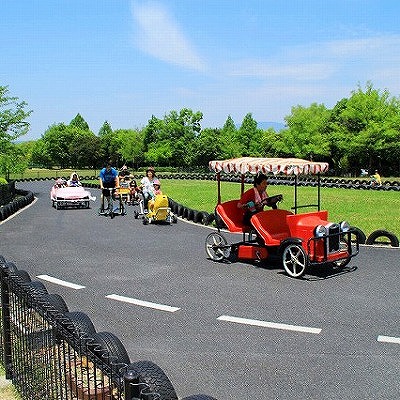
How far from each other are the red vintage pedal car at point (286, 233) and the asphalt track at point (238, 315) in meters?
0.34

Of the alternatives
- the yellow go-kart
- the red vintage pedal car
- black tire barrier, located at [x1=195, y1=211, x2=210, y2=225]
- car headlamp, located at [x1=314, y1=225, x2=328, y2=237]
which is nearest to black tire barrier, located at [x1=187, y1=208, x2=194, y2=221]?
black tire barrier, located at [x1=195, y1=211, x2=210, y2=225]

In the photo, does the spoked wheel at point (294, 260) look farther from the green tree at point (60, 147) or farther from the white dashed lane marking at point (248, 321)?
the green tree at point (60, 147)

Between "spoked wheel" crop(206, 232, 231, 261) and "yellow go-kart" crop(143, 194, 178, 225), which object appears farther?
"yellow go-kart" crop(143, 194, 178, 225)

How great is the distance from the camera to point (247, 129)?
8969 cm

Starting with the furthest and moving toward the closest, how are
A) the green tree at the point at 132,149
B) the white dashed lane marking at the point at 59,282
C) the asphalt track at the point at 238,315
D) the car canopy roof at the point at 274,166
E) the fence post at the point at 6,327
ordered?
1. the green tree at the point at 132,149
2. the car canopy roof at the point at 274,166
3. the white dashed lane marking at the point at 59,282
4. the asphalt track at the point at 238,315
5. the fence post at the point at 6,327

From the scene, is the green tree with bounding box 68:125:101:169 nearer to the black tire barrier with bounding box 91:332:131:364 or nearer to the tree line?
the tree line

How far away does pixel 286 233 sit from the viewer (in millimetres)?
10555

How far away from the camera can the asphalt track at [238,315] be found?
17.5ft

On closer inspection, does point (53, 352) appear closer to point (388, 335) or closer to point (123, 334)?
point (123, 334)

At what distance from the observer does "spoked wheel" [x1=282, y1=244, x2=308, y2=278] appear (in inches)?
372

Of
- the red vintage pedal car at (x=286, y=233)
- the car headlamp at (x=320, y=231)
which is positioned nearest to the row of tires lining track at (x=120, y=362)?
the red vintage pedal car at (x=286, y=233)

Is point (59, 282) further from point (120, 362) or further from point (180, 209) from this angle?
point (180, 209)

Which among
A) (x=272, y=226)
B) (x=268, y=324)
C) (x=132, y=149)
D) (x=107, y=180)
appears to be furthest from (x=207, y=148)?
(x=268, y=324)

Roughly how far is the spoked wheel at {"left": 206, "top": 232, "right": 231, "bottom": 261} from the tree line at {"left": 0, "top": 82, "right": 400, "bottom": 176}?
22.0 m
